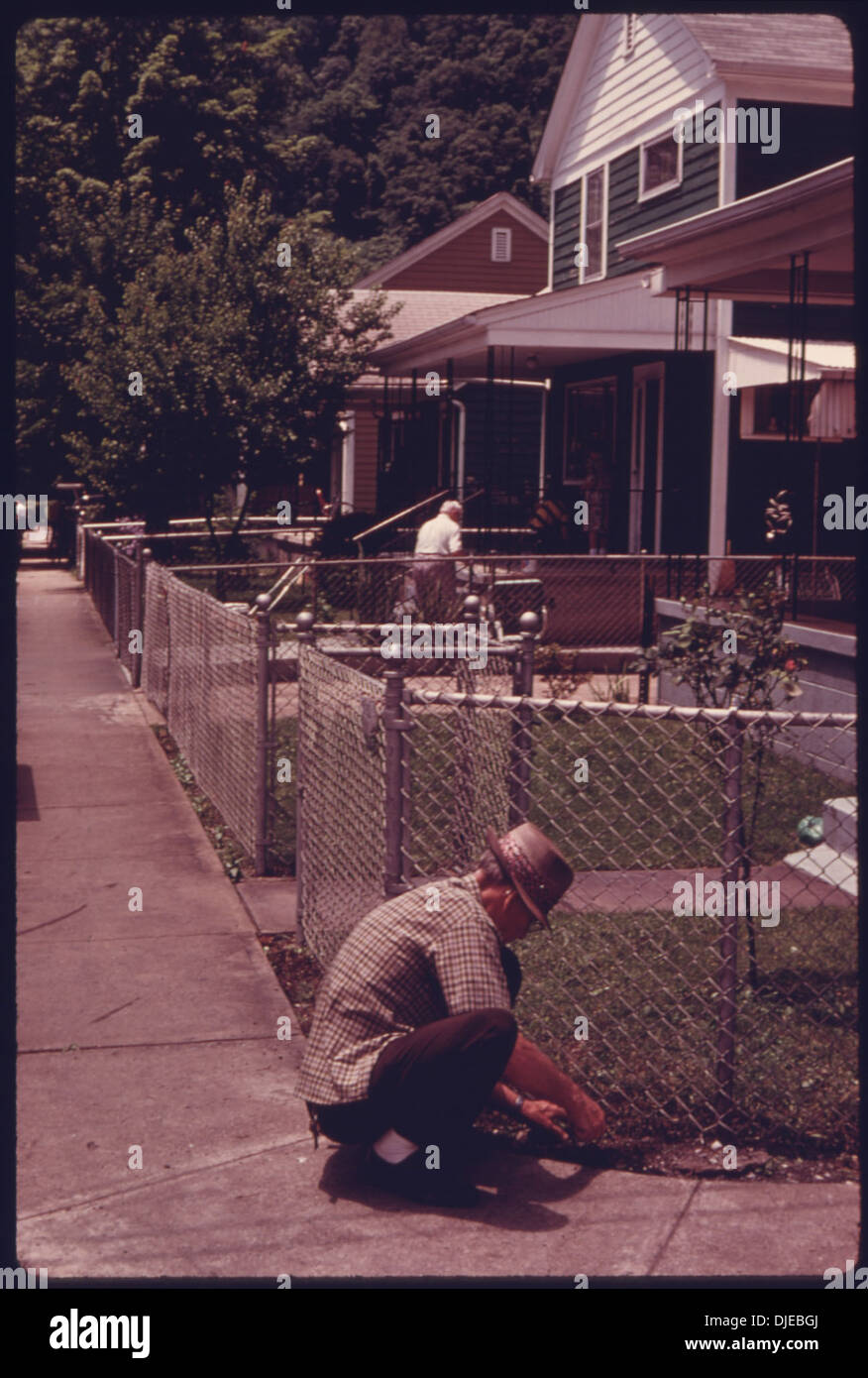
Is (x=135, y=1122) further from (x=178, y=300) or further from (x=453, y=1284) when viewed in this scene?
(x=178, y=300)

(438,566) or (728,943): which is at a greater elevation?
(438,566)

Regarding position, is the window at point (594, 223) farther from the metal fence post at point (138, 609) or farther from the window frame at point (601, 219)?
the metal fence post at point (138, 609)

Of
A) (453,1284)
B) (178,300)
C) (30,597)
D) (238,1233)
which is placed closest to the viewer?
(453,1284)

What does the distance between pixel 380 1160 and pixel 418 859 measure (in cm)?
371

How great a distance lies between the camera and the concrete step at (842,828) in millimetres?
7902

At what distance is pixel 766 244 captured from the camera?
40.3ft

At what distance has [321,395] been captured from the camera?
23703 mm

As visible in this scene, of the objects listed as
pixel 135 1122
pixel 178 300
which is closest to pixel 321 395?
pixel 178 300

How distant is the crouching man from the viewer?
415 cm

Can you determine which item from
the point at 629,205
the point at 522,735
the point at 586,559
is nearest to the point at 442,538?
the point at 586,559

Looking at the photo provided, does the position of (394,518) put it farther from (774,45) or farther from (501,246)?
(501,246)

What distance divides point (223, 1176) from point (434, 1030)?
0.79 m

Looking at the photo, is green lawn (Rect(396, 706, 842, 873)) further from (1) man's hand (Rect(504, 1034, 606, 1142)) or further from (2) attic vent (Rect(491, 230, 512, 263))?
(2) attic vent (Rect(491, 230, 512, 263))

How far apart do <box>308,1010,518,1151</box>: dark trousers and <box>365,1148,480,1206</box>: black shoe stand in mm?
70
